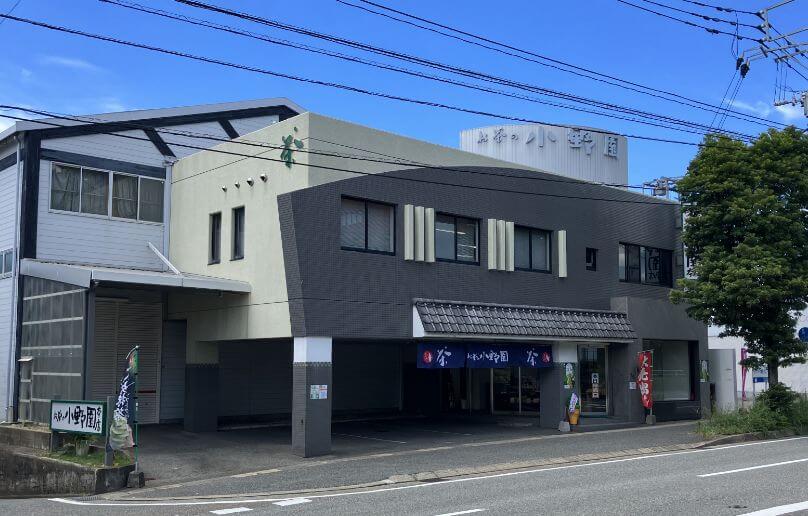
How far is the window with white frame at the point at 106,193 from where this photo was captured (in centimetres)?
2383

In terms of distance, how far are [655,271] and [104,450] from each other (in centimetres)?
2053

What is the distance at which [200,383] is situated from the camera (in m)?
24.3

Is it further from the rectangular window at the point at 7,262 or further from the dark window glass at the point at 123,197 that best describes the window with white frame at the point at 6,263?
the dark window glass at the point at 123,197

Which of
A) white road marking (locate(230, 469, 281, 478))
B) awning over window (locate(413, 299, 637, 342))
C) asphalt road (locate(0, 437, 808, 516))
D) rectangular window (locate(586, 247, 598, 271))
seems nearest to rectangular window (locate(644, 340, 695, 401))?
awning over window (locate(413, 299, 637, 342))

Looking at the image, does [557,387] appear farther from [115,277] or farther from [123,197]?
[123,197]

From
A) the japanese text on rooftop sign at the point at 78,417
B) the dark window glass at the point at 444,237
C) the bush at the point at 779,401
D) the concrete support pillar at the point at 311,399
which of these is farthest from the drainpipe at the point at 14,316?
the bush at the point at 779,401

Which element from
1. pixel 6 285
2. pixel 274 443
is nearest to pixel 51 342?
pixel 6 285

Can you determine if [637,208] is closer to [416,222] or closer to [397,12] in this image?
[416,222]

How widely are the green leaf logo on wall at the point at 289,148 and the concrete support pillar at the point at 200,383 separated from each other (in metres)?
6.93

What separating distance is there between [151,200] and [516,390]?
1399 cm

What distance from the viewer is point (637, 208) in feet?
96.1

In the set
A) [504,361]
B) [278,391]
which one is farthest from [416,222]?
[278,391]

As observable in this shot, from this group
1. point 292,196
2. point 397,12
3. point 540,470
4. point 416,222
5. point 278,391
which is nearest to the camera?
point 397,12

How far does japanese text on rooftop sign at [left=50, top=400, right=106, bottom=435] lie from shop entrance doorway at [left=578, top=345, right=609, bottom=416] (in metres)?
16.0
